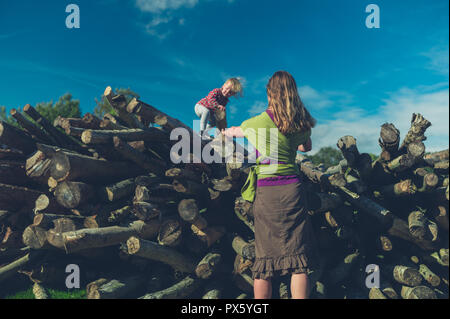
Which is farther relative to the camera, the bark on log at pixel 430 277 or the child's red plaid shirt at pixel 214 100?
the child's red plaid shirt at pixel 214 100

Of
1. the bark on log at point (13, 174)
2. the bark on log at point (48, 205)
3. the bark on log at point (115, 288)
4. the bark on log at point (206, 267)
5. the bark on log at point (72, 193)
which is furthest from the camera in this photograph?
the bark on log at point (13, 174)

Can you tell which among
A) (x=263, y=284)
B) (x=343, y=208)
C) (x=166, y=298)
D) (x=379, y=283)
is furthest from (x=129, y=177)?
(x=379, y=283)

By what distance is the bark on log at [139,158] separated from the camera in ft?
15.9

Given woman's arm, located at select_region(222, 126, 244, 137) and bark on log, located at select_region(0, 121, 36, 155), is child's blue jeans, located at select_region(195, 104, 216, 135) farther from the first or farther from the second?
bark on log, located at select_region(0, 121, 36, 155)

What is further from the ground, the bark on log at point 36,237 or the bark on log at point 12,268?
the bark on log at point 36,237

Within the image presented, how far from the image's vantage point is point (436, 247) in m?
5.45

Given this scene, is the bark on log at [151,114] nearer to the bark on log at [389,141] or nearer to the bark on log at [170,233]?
the bark on log at [170,233]

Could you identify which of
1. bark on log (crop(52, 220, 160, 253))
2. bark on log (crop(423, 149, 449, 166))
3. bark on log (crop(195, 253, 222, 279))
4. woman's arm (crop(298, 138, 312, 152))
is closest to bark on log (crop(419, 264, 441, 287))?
woman's arm (crop(298, 138, 312, 152))

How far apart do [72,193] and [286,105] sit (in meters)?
3.30

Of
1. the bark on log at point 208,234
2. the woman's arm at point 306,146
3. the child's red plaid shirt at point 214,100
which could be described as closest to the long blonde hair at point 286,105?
the woman's arm at point 306,146

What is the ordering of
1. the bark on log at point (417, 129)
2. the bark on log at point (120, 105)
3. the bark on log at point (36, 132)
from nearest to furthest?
the bark on log at point (120, 105) < the bark on log at point (36, 132) < the bark on log at point (417, 129)

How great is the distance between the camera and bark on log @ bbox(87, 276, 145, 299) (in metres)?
4.63

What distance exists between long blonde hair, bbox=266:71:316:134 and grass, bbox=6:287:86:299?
12.3 ft
